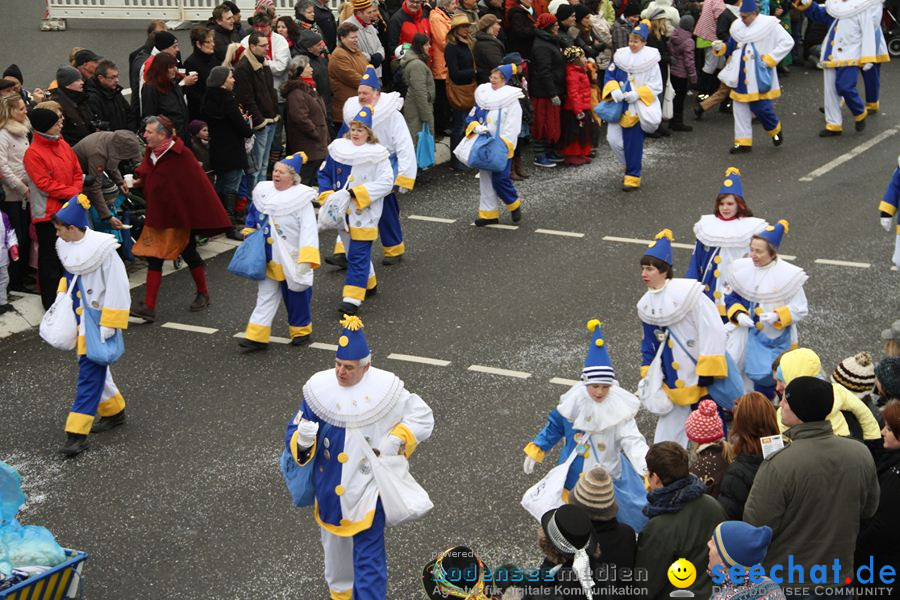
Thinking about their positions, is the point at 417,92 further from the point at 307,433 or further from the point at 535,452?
the point at 307,433

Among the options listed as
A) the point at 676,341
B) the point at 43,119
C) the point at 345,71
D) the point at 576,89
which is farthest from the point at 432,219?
the point at 676,341

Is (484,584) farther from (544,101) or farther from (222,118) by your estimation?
(544,101)

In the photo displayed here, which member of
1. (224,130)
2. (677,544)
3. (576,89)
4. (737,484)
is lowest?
(576,89)

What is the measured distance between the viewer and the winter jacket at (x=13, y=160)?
11.1m

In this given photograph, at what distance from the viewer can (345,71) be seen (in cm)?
1481

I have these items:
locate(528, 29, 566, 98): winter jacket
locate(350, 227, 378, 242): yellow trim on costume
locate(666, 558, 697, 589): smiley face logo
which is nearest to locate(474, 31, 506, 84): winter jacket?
locate(528, 29, 566, 98): winter jacket

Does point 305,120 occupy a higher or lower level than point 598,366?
lower

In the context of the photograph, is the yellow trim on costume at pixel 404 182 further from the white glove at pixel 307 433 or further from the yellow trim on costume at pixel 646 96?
the white glove at pixel 307 433

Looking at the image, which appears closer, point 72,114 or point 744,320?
point 744,320

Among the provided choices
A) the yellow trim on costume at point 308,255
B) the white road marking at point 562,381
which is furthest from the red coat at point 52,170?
the white road marking at point 562,381

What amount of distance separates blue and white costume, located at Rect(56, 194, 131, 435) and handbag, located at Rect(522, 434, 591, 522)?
350 cm

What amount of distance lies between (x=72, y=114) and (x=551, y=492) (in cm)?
721

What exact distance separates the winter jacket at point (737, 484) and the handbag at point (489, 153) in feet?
24.3

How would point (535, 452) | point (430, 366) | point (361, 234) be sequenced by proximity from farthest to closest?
point (361, 234) < point (430, 366) < point (535, 452)
